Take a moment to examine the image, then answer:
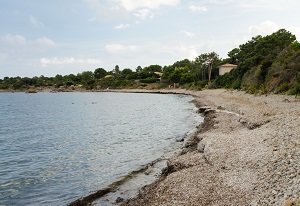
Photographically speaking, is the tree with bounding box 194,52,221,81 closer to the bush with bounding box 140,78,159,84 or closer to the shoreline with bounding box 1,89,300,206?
the bush with bounding box 140,78,159,84

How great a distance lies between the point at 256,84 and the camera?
207 feet

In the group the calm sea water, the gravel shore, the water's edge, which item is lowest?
the calm sea water

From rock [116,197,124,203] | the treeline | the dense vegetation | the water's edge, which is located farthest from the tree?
rock [116,197,124,203]

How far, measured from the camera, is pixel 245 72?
8025 centimetres

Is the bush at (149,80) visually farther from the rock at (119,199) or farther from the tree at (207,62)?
the rock at (119,199)

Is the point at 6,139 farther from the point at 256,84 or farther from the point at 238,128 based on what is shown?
the point at 256,84

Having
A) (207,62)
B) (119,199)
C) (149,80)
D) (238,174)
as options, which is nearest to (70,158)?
(119,199)

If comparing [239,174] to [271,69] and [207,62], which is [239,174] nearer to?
[271,69]

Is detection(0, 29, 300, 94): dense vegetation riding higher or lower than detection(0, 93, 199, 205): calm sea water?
higher

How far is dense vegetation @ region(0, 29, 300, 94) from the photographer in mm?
51688

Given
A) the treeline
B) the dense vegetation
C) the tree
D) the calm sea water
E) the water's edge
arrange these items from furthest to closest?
1. the tree
2. the dense vegetation
3. the treeline
4. the calm sea water
5. the water's edge

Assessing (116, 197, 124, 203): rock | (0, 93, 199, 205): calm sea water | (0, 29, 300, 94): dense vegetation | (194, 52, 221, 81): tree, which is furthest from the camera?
(194, 52, 221, 81): tree

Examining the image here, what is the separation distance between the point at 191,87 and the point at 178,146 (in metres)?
91.3

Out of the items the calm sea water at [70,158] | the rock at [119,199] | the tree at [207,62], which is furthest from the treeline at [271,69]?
the rock at [119,199]
